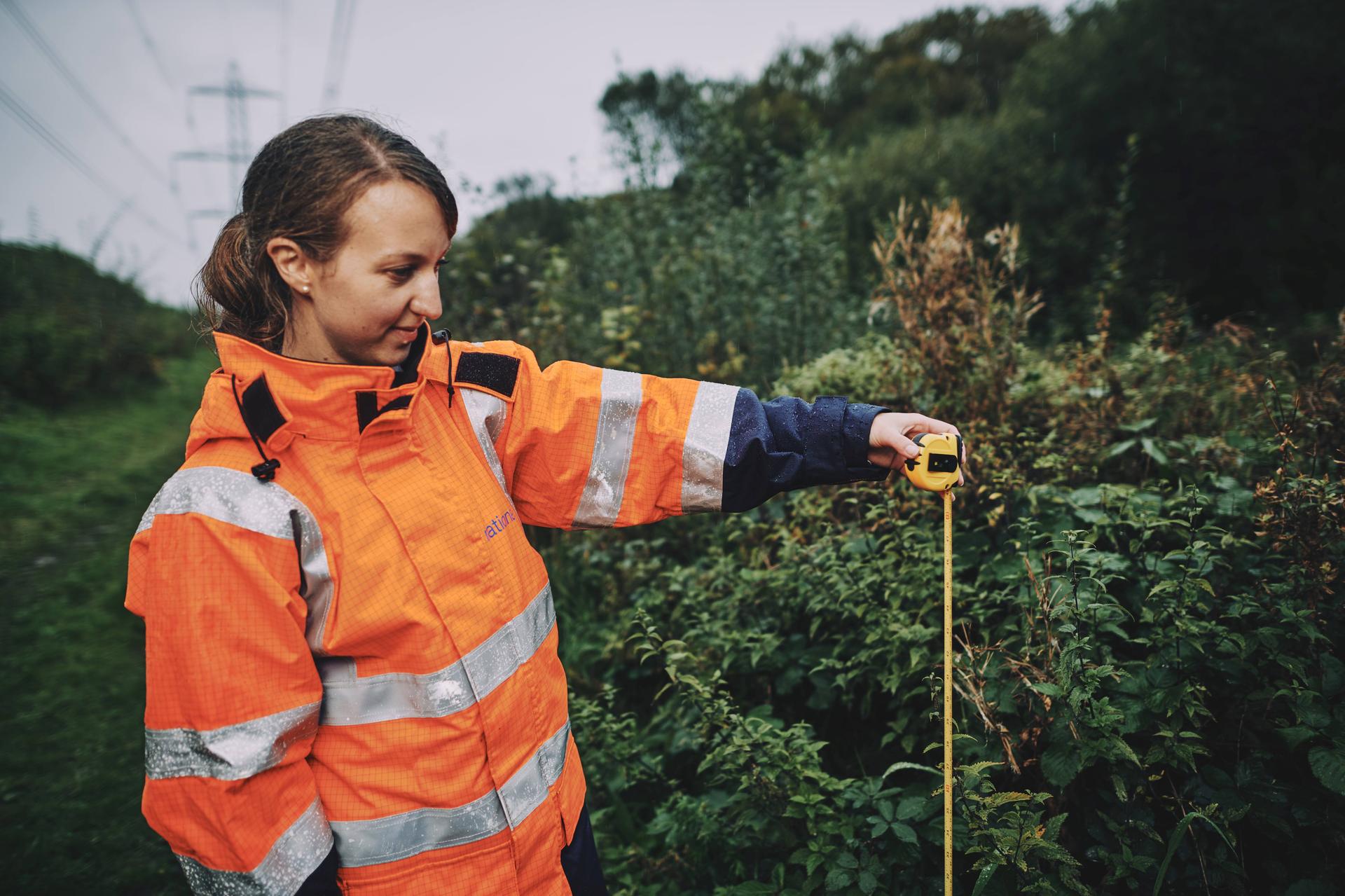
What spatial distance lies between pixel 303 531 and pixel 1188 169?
9375mm

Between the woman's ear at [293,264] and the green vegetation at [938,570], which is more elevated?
the woman's ear at [293,264]

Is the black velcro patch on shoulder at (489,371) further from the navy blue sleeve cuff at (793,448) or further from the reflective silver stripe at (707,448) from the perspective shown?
the navy blue sleeve cuff at (793,448)

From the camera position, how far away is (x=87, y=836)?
3.20 meters

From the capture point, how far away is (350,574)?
1316 millimetres

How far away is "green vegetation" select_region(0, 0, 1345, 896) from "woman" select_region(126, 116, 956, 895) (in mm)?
880

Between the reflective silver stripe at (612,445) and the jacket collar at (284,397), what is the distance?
19.7 inches

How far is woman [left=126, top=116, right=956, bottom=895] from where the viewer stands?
1.20 metres

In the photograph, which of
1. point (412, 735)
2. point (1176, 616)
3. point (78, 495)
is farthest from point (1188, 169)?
point (78, 495)

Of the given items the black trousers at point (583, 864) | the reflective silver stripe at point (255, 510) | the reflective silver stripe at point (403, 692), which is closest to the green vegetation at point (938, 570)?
the black trousers at point (583, 864)

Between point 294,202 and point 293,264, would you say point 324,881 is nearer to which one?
point 293,264

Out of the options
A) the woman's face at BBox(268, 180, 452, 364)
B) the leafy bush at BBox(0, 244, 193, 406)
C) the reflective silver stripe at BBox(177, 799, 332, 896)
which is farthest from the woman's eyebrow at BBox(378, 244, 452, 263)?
the leafy bush at BBox(0, 244, 193, 406)

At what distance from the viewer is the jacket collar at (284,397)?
1298 mm

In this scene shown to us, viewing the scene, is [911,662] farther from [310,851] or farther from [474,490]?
[310,851]

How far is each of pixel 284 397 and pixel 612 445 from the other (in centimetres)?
72
